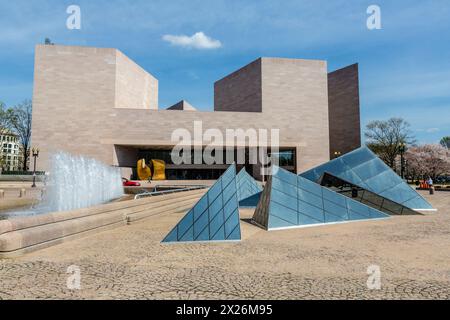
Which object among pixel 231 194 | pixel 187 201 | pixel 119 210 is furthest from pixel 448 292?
pixel 187 201

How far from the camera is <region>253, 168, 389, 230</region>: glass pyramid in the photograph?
36.7 feet

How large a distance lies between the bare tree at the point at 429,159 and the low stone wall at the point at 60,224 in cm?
6021

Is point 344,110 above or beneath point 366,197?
above

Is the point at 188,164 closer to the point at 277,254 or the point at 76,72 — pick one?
the point at 76,72

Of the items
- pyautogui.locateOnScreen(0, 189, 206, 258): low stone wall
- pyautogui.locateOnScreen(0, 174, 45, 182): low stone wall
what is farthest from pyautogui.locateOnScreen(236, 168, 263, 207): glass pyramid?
pyautogui.locateOnScreen(0, 174, 45, 182): low stone wall

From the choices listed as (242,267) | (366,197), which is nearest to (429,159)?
(366,197)

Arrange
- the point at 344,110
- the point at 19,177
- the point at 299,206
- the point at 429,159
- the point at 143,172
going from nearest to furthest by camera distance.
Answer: the point at 299,206 < the point at 19,177 < the point at 143,172 < the point at 429,159 < the point at 344,110

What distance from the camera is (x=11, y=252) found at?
6453 mm

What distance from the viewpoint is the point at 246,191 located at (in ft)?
66.6

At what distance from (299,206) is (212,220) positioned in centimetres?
424

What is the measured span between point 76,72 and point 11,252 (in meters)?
46.7

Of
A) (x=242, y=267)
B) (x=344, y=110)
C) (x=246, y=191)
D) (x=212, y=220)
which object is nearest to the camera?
(x=242, y=267)

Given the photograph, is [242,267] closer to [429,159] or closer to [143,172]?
[143,172]

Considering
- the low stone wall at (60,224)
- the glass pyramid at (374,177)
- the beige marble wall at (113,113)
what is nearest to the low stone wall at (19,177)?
the beige marble wall at (113,113)
